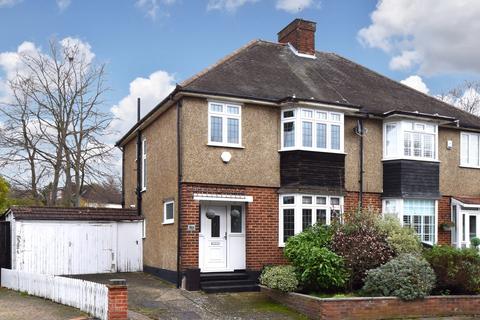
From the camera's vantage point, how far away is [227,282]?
52.4ft

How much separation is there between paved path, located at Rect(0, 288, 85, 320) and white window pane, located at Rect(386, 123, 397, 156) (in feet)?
36.7

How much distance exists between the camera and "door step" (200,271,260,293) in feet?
51.0

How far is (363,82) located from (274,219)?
24.3ft

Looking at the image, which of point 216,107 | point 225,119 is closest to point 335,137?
point 225,119

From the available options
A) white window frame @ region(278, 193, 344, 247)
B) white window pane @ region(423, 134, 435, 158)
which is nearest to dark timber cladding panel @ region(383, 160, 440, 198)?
white window pane @ region(423, 134, 435, 158)

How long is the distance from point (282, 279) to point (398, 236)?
11.6 ft

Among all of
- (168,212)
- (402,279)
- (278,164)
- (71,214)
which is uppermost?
(278,164)

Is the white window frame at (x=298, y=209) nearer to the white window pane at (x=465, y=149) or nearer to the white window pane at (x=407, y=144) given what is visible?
the white window pane at (x=407, y=144)

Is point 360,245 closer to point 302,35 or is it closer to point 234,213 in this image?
point 234,213

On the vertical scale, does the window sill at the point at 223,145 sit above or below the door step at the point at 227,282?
above

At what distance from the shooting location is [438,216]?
19.5 metres

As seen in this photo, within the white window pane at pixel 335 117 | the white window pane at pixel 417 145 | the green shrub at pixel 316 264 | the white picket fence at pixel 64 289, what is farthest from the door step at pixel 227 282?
the white window pane at pixel 417 145

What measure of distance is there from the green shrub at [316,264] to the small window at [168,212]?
383cm

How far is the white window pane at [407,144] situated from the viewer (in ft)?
61.0
